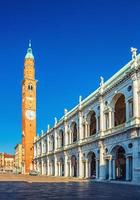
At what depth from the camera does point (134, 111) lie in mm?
41312

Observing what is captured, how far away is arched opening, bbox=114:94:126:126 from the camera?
4882cm

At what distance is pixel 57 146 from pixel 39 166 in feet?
75.4

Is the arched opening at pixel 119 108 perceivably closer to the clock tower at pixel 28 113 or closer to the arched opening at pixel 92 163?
the arched opening at pixel 92 163

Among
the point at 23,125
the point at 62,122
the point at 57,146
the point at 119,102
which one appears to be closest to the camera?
the point at 119,102

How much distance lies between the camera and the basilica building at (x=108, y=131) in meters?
41.8

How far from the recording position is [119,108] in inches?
2014

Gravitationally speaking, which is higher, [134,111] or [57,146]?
[134,111]

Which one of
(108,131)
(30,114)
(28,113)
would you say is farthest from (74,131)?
(30,114)

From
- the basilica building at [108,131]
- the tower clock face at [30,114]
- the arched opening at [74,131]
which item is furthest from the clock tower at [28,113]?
the arched opening at [74,131]

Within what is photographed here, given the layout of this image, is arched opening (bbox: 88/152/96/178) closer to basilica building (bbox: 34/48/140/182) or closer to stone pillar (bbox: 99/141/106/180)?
basilica building (bbox: 34/48/140/182)

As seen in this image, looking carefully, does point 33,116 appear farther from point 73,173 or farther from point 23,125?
point 73,173

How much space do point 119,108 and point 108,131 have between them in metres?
3.63

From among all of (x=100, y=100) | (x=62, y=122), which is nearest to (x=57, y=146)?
(x=62, y=122)

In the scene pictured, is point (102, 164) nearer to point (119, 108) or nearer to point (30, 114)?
point (119, 108)
